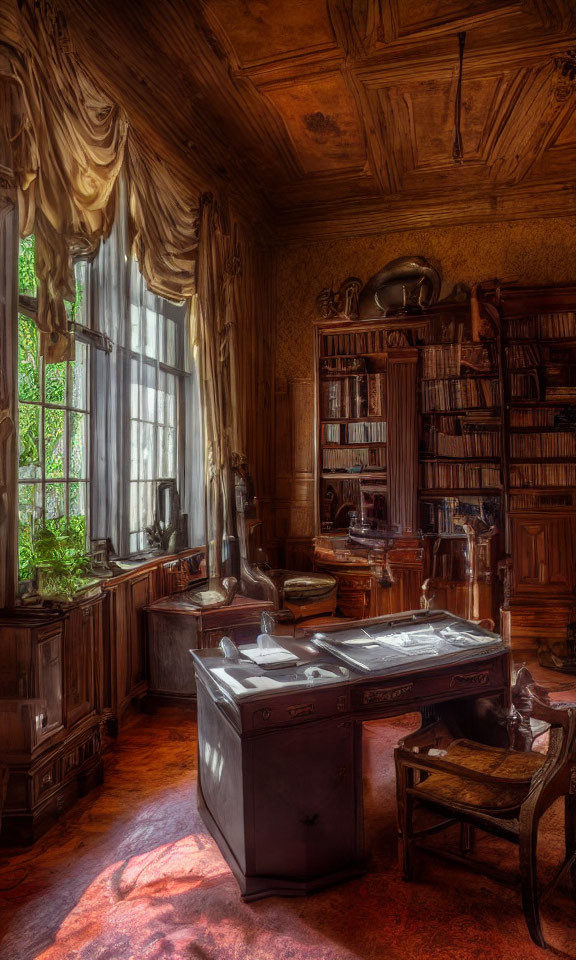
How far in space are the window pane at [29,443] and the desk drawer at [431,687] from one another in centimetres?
201

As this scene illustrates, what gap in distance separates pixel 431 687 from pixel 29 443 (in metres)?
2.27

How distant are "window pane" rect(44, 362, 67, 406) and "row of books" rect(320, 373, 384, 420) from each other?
114 inches

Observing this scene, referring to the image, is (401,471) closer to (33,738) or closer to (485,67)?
(485,67)

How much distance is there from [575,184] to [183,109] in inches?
141

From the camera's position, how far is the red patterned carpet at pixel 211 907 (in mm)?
1882

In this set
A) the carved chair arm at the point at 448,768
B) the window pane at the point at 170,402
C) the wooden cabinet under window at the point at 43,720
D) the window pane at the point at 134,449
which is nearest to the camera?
the carved chair arm at the point at 448,768

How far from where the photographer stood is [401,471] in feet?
18.4

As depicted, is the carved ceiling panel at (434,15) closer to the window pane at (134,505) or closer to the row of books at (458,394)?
the row of books at (458,394)

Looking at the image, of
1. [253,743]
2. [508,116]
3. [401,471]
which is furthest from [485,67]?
[253,743]

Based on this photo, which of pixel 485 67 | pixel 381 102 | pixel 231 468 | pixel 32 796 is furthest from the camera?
pixel 231 468

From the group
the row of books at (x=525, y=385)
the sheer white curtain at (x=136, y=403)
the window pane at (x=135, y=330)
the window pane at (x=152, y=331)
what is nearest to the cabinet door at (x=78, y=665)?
the sheer white curtain at (x=136, y=403)

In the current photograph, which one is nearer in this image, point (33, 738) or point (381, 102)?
point (33, 738)

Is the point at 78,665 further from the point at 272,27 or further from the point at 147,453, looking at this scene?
the point at 272,27

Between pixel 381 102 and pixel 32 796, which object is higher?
pixel 381 102
